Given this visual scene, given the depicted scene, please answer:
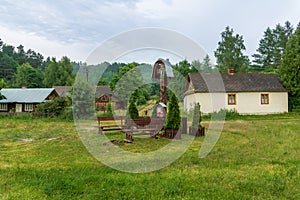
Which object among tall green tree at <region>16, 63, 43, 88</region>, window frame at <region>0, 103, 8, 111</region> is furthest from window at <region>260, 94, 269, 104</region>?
tall green tree at <region>16, 63, 43, 88</region>

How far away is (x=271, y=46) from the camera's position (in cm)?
4947

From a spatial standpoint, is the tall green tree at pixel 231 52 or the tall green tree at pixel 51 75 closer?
the tall green tree at pixel 231 52

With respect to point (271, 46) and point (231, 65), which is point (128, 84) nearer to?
point (231, 65)

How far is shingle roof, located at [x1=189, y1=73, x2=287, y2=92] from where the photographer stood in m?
22.9

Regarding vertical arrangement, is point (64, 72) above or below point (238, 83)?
above

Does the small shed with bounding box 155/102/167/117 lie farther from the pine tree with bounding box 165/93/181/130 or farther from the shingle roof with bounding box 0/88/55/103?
the shingle roof with bounding box 0/88/55/103

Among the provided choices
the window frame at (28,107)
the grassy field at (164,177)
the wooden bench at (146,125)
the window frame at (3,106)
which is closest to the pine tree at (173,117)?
the wooden bench at (146,125)

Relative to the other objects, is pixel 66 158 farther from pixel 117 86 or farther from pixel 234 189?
pixel 117 86

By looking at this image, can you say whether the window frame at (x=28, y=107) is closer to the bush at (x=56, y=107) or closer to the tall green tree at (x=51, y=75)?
the bush at (x=56, y=107)

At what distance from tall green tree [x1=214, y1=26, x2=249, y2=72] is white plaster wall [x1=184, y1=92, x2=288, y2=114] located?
17.7m

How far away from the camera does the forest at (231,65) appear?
18.0 m

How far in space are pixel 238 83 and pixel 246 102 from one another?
2.00 metres

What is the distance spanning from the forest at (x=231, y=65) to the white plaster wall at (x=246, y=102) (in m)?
1.21

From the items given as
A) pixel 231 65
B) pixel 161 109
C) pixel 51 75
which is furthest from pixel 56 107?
pixel 51 75
